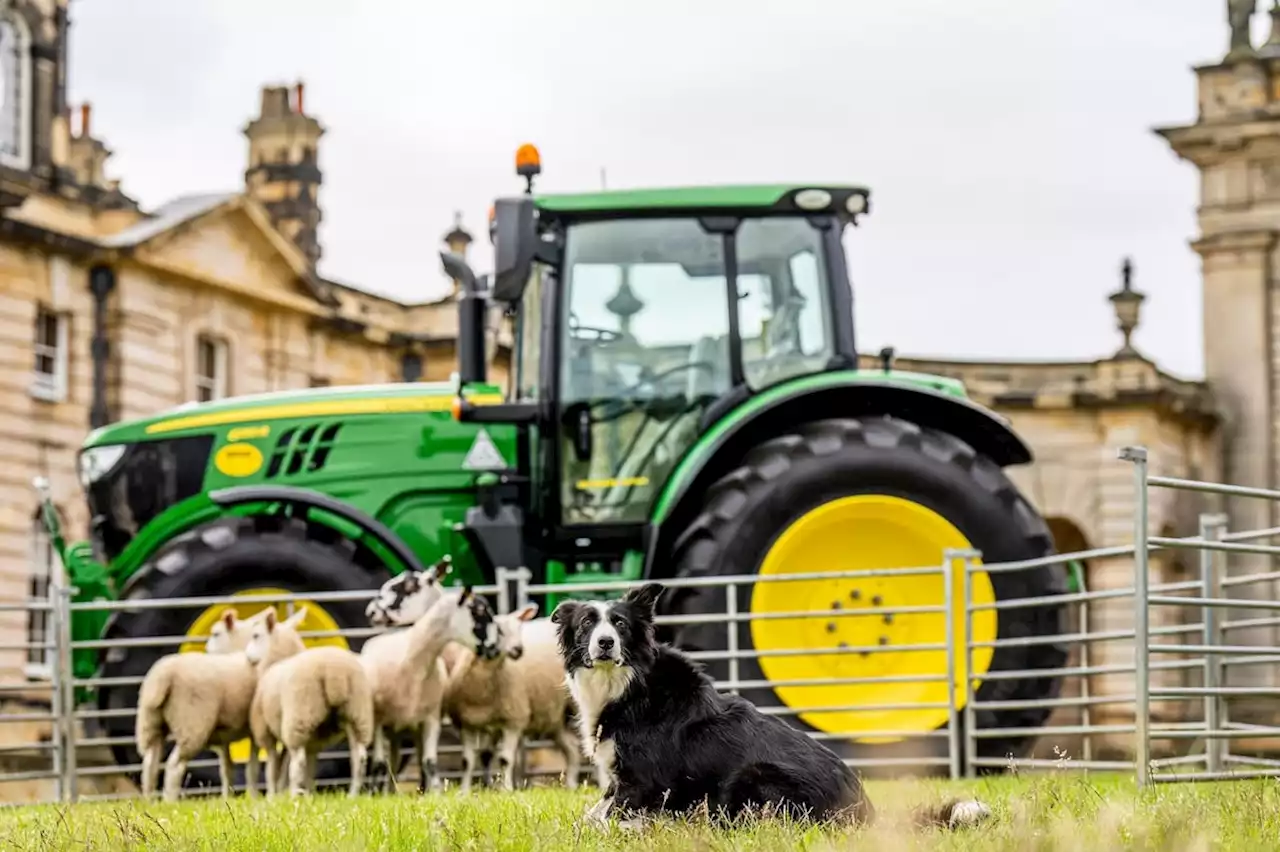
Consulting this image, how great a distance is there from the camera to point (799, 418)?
39.1 feet

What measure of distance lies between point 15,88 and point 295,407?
23251 mm

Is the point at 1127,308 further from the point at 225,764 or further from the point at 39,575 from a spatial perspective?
the point at 225,764

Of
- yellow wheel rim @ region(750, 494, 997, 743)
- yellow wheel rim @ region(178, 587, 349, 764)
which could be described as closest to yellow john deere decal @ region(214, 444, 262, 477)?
yellow wheel rim @ region(178, 587, 349, 764)

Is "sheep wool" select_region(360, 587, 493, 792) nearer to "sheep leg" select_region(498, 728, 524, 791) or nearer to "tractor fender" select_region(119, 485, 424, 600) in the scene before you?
"sheep leg" select_region(498, 728, 524, 791)

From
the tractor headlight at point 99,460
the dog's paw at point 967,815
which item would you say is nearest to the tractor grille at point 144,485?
the tractor headlight at point 99,460

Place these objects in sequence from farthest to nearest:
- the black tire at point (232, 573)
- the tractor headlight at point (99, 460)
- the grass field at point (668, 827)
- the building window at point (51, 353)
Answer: the building window at point (51, 353)
the tractor headlight at point (99, 460)
the black tire at point (232, 573)
the grass field at point (668, 827)

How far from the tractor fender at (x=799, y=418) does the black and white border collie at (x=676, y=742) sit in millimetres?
3958

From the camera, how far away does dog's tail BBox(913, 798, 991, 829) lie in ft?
20.6

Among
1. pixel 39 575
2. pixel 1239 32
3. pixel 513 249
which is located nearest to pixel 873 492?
pixel 513 249

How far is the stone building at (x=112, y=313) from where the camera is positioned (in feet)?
105

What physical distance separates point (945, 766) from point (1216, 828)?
6039 mm

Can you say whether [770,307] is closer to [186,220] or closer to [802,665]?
[802,665]

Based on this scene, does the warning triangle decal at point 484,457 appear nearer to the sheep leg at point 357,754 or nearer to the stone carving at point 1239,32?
the sheep leg at point 357,754

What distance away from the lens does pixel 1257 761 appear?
1036cm
